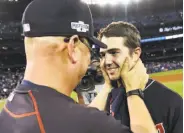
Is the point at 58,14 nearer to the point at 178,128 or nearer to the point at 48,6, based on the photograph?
the point at 48,6

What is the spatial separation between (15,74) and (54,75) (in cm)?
2254

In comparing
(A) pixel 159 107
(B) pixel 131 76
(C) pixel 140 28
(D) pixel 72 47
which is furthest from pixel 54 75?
(C) pixel 140 28

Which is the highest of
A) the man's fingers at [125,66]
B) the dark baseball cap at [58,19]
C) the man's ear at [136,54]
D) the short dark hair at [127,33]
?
the dark baseball cap at [58,19]

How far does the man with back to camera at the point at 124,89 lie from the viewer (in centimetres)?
169

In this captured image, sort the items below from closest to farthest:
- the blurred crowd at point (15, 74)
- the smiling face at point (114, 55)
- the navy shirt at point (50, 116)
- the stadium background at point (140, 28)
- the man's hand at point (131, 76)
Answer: the navy shirt at point (50, 116) → the man's hand at point (131, 76) → the smiling face at point (114, 55) → the blurred crowd at point (15, 74) → the stadium background at point (140, 28)

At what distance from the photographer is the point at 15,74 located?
22.9 metres

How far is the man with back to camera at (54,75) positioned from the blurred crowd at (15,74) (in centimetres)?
1827

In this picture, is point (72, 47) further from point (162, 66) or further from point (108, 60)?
point (162, 66)

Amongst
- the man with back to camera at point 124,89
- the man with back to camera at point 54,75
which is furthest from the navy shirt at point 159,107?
the man with back to camera at point 54,75

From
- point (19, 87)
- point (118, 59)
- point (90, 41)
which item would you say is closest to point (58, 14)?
point (90, 41)

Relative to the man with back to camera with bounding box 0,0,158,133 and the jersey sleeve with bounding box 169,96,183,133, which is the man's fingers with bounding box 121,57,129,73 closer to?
the jersey sleeve with bounding box 169,96,183,133

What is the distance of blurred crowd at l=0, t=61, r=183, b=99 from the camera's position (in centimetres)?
2022

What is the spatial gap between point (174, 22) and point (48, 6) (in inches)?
1067

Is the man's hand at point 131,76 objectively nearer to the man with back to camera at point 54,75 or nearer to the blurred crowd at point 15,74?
the man with back to camera at point 54,75
